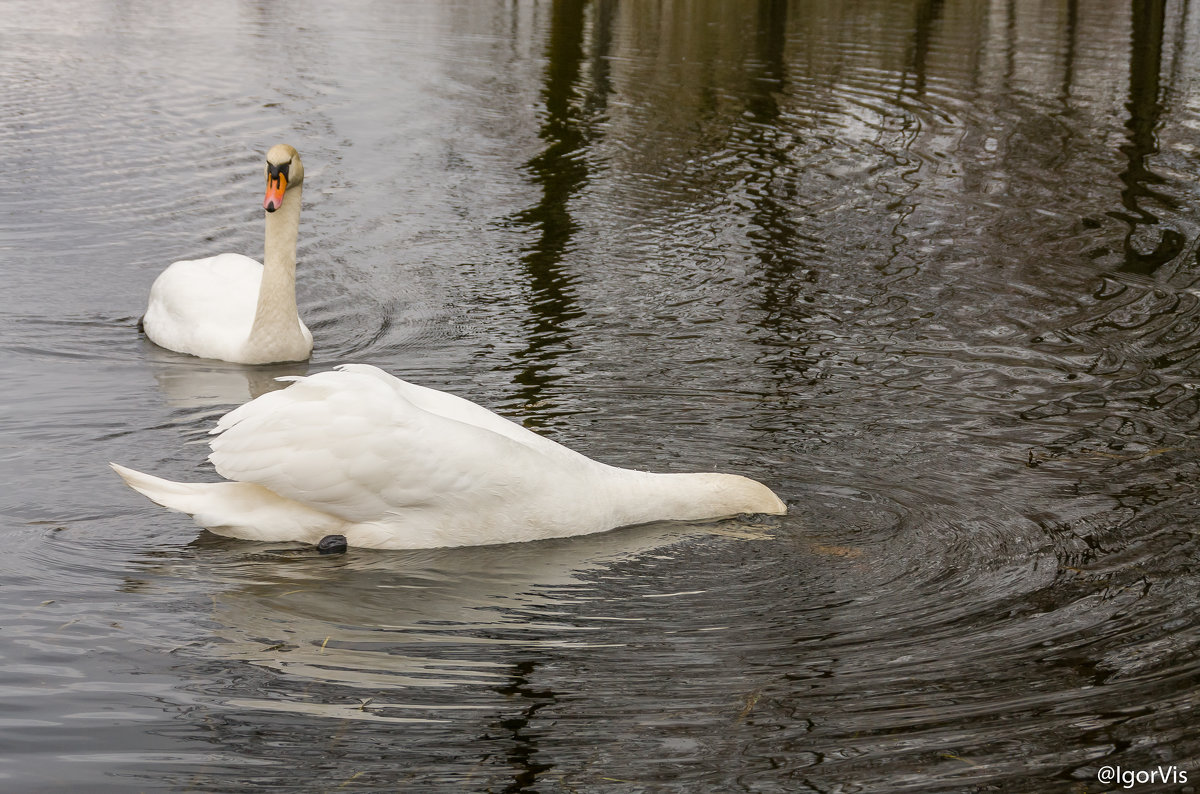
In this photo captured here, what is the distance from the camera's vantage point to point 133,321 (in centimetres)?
968

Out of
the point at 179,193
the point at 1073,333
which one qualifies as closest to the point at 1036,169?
the point at 1073,333

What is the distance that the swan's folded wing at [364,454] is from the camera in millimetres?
5785

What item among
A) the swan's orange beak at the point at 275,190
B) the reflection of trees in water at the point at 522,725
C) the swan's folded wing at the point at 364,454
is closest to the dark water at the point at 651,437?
the reflection of trees in water at the point at 522,725

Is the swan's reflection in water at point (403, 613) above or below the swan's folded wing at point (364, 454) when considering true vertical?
below

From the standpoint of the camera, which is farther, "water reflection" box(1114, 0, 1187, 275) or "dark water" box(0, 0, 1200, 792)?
"water reflection" box(1114, 0, 1187, 275)

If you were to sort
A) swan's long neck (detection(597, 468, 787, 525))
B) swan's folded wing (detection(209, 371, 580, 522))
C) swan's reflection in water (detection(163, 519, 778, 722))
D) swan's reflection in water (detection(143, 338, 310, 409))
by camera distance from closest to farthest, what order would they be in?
swan's reflection in water (detection(163, 519, 778, 722))
swan's folded wing (detection(209, 371, 580, 522))
swan's long neck (detection(597, 468, 787, 525))
swan's reflection in water (detection(143, 338, 310, 409))

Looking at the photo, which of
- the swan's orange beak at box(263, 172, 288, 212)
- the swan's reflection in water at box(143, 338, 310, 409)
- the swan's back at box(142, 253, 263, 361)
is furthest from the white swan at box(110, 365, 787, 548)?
the swan's orange beak at box(263, 172, 288, 212)

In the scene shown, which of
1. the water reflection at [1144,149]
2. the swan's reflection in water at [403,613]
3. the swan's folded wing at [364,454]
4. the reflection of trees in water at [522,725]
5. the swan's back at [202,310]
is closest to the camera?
the reflection of trees in water at [522,725]

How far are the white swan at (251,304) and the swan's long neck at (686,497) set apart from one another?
3.32 m

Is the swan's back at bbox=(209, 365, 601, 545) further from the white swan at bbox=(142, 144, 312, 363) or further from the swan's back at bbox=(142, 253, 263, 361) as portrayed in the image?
the swan's back at bbox=(142, 253, 263, 361)

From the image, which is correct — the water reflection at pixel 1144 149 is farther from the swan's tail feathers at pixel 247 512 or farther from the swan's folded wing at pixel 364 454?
the swan's tail feathers at pixel 247 512

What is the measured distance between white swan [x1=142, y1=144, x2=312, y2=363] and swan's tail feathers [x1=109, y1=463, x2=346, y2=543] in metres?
2.86

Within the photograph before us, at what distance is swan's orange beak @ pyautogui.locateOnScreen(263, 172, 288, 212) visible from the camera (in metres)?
9.07

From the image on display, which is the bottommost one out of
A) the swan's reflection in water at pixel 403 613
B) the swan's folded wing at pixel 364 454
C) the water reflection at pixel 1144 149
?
the swan's reflection in water at pixel 403 613
